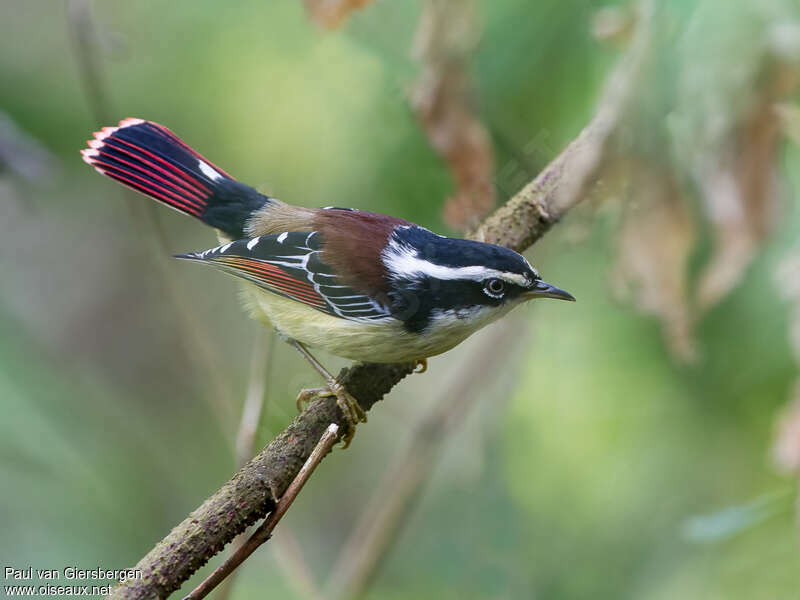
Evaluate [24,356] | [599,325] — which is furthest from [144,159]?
[24,356]

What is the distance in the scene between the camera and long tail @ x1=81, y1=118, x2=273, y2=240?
2660 mm

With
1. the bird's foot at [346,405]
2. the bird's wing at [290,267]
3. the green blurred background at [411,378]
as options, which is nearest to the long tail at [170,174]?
the bird's wing at [290,267]

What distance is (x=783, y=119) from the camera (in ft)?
6.32

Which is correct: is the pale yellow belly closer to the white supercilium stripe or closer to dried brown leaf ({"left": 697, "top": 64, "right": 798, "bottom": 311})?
the white supercilium stripe

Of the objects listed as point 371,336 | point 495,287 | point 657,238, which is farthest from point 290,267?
point 657,238

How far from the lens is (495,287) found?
2.44 metres

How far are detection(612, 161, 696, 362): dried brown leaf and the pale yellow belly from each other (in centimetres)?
53

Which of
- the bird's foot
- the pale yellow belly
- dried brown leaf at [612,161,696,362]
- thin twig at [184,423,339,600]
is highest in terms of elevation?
dried brown leaf at [612,161,696,362]

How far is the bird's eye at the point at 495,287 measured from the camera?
2.42 meters

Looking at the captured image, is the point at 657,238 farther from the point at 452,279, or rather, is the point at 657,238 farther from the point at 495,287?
the point at 452,279

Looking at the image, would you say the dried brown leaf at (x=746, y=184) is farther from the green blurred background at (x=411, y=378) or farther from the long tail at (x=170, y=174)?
the long tail at (x=170, y=174)

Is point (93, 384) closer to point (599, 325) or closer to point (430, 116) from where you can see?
point (599, 325)

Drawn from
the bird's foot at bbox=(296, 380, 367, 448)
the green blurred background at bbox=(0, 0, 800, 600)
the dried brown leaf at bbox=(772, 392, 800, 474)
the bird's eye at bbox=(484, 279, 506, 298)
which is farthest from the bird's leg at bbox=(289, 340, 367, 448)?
the dried brown leaf at bbox=(772, 392, 800, 474)

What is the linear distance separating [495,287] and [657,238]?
52 cm
